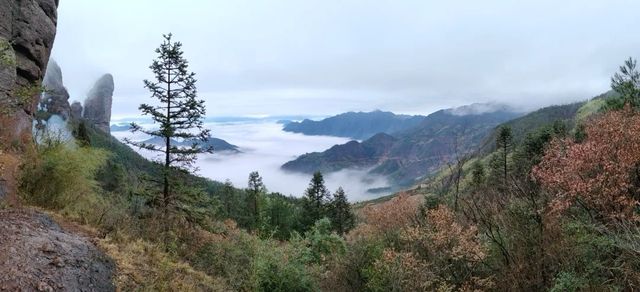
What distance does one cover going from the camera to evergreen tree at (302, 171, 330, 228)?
62094 mm

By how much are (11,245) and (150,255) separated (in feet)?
16.7

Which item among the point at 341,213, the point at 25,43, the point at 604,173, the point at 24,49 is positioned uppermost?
the point at 25,43

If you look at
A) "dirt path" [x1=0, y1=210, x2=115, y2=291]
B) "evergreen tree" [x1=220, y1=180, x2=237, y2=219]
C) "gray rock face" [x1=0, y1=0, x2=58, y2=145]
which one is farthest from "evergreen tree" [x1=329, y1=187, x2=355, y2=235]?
"dirt path" [x1=0, y1=210, x2=115, y2=291]

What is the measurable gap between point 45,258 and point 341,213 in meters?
54.7

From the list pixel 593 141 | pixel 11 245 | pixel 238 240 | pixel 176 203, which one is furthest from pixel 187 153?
pixel 593 141

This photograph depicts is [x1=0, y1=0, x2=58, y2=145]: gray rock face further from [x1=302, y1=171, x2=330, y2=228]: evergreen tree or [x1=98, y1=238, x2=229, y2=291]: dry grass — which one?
[x1=302, y1=171, x2=330, y2=228]: evergreen tree

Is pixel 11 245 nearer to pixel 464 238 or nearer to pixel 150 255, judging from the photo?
pixel 150 255

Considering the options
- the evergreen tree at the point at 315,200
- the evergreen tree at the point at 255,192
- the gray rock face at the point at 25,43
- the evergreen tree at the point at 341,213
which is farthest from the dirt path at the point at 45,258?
the evergreen tree at the point at 341,213

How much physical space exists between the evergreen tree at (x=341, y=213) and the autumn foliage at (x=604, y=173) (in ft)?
154

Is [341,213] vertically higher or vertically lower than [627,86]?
lower

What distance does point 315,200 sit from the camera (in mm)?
63125

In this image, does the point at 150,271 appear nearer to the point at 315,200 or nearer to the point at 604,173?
the point at 604,173

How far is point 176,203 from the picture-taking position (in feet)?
76.1

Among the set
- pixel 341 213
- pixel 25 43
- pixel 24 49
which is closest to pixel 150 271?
pixel 24 49
